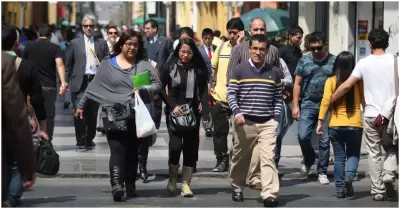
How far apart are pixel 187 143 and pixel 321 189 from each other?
159 centimetres

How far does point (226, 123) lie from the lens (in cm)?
1234

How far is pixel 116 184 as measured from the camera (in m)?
10.1

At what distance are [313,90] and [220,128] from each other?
1332 mm

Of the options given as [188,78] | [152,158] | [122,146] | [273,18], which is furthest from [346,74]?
[273,18]

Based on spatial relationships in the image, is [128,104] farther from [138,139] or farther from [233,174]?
[233,174]

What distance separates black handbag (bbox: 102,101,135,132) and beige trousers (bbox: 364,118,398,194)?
2.24 metres

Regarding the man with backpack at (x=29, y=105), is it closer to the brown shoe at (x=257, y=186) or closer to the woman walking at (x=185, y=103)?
the woman walking at (x=185, y=103)

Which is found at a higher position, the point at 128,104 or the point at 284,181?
the point at 128,104

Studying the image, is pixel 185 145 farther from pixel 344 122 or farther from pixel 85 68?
pixel 85 68

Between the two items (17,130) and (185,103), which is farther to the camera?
(185,103)

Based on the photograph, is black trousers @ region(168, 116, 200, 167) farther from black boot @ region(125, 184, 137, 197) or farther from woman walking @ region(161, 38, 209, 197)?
black boot @ region(125, 184, 137, 197)

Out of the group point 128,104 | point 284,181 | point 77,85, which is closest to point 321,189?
point 284,181

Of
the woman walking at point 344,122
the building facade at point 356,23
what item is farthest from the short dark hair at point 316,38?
the building facade at point 356,23

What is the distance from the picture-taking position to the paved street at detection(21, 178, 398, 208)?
10.1 m
